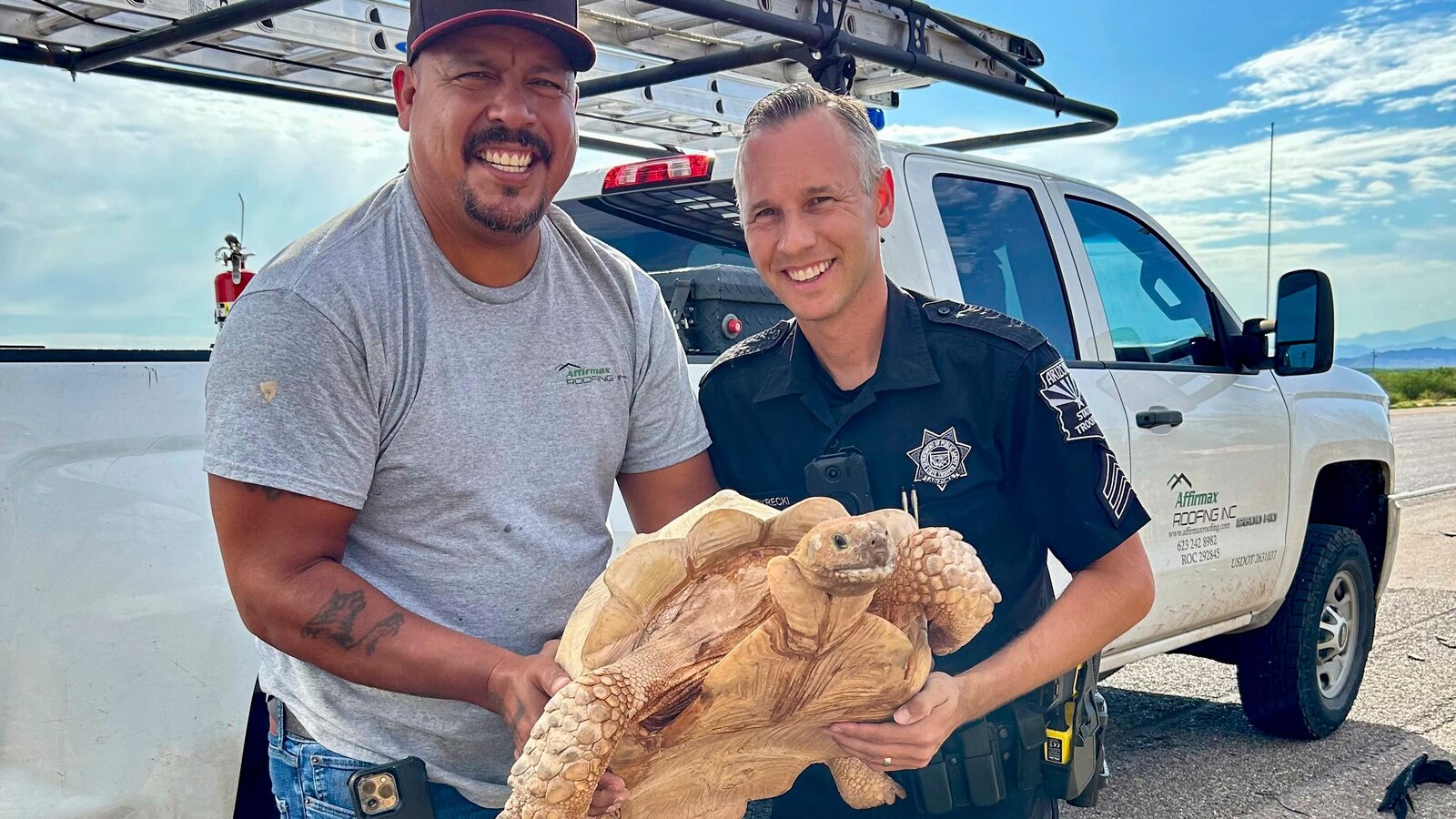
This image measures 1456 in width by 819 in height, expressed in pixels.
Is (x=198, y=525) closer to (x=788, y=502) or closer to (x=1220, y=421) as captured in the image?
(x=788, y=502)

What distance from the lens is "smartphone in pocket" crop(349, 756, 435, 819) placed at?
1780 millimetres

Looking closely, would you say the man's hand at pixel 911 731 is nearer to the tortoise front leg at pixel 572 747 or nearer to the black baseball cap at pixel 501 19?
the tortoise front leg at pixel 572 747

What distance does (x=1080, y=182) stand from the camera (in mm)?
4340

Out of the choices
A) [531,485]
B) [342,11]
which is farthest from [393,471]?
[342,11]

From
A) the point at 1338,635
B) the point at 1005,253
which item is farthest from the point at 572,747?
the point at 1338,635

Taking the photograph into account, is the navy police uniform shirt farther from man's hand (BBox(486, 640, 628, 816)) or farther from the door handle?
the door handle

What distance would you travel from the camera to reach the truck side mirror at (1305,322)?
431 centimetres

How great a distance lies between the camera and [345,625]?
1680 mm

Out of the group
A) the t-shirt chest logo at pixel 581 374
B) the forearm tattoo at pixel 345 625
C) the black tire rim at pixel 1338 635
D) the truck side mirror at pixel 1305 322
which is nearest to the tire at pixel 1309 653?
the black tire rim at pixel 1338 635

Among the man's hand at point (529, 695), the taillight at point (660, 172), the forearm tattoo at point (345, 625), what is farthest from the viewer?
the taillight at point (660, 172)

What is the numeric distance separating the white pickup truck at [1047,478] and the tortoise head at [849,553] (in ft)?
2.62

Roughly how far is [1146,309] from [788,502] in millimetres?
2760

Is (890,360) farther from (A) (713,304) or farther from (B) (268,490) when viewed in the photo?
(A) (713,304)

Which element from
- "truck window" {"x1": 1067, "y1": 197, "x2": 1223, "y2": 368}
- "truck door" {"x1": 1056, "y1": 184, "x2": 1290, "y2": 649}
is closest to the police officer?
"truck door" {"x1": 1056, "y1": 184, "x2": 1290, "y2": 649}
